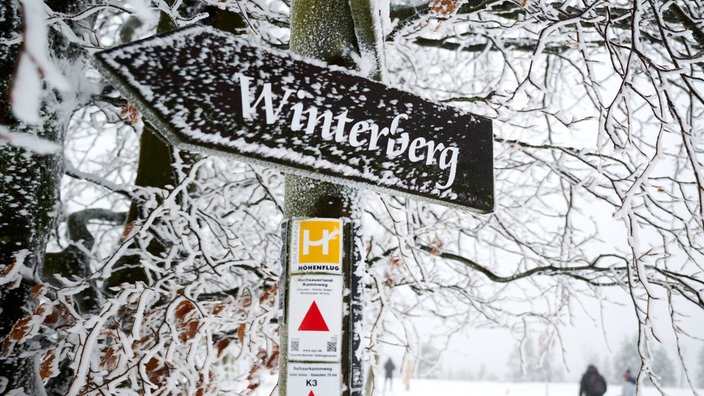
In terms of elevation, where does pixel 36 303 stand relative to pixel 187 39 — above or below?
below

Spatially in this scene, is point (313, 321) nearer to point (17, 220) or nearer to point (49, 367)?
point (49, 367)

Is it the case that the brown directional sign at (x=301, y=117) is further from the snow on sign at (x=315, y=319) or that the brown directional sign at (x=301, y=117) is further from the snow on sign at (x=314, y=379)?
the snow on sign at (x=314, y=379)

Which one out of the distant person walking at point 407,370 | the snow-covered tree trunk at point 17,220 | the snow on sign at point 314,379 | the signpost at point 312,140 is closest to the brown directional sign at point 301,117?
the signpost at point 312,140

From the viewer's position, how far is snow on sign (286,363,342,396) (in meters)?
0.99

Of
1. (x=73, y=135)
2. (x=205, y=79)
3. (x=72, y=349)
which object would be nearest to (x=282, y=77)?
(x=205, y=79)

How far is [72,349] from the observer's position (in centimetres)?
219

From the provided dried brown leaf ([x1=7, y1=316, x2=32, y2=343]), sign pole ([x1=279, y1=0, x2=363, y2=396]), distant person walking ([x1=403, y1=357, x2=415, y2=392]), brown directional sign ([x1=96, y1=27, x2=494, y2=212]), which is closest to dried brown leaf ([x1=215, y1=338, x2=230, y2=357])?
distant person walking ([x1=403, y1=357, x2=415, y2=392])

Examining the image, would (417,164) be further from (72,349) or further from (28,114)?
(72,349)

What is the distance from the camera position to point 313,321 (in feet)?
3.35

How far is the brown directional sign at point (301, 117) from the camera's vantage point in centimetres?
87

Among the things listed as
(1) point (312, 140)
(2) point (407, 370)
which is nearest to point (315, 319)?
(1) point (312, 140)

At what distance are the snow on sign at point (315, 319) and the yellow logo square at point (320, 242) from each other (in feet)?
0.14

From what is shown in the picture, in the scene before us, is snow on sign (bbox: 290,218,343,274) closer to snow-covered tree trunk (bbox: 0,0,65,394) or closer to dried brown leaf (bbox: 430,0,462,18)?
dried brown leaf (bbox: 430,0,462,18)

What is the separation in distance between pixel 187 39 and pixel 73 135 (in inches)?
239
